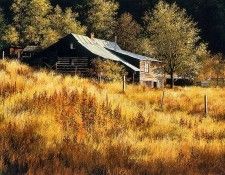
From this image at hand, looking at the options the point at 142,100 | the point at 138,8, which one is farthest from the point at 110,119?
the point at 138,8

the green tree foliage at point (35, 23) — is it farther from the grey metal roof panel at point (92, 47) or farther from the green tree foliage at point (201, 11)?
the grey metal roof panel at point (92, 47)

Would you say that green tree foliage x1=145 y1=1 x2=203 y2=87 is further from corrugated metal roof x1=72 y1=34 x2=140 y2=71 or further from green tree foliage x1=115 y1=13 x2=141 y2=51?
green tree foliage x1=115 y1=13 x2=141 y2=51

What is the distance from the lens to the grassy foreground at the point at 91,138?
8.58 meters

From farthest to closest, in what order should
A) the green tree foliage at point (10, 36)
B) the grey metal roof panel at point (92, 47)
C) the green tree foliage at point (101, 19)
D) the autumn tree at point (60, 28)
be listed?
1. the green tree foliage at point (101, 19)
2. the green tree foliage at point (10, 36)
3. the autumn tree at point (60, 28)
4. the grey metal roof panel at point (92, 47)

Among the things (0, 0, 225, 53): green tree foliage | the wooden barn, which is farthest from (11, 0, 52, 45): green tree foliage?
the wooden barn

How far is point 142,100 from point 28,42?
7072 centimetres

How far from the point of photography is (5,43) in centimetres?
8962

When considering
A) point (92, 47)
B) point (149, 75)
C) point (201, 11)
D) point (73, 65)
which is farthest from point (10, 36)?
point (201, 11)

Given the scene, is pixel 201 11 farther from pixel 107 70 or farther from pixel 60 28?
pixel 107 70

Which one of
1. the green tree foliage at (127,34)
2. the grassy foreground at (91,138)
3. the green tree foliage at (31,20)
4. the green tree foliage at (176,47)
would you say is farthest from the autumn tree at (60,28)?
the grassy foreground at (91,138)

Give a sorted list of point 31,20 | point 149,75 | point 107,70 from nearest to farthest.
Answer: point 107,70 < point 149,75 < point 31,20

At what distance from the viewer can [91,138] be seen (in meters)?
10.5

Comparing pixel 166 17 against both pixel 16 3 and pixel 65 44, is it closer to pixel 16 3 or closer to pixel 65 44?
pixel 65 44

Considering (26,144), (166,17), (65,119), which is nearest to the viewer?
(26,144)
